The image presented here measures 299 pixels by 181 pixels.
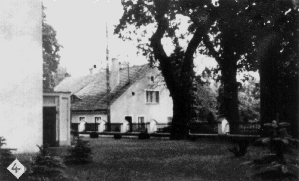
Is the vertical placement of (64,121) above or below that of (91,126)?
above

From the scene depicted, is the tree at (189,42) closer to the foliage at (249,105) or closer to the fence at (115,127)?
the fence at (115,127)

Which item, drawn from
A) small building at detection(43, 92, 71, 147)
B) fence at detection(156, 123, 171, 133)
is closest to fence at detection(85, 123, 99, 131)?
fence at detection(156, 123, 171, 133)

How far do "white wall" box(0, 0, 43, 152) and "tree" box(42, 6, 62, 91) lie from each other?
23.3 meters

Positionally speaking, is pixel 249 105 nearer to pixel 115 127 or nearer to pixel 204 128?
pixel 115 127

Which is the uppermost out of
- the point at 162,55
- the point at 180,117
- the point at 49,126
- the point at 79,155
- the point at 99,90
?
the point at 162,55

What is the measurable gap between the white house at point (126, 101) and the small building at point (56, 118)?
16.6 m

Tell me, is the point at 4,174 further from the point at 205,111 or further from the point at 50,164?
the point at 205,111

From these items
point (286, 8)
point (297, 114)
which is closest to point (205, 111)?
point (297, 114)

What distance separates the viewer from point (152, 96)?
4519 centimetres

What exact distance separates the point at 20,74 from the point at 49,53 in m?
25.6

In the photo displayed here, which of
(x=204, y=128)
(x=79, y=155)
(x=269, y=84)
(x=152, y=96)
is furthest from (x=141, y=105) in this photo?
(x=79, y=155)

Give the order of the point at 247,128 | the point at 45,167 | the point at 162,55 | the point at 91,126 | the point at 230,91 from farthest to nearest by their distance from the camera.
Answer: the point at 91,126 < the point at 162,55 < the point at 230,91 < the point at 247,128 < the point at 45,167

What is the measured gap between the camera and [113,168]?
13258mm

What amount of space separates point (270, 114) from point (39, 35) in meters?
11.2
